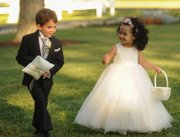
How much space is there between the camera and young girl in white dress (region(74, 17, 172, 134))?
7.42 metres

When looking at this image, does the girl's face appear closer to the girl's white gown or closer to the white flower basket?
the girl's white gown

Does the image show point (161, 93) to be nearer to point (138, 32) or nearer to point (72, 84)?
point (138, 32)

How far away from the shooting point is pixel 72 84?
12484mm

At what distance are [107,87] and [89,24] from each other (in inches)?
903

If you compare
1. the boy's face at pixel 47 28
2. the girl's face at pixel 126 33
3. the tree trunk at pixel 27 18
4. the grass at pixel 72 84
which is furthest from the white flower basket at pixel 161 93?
the tree trunk at pixel 27 18

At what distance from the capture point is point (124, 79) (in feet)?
24.9

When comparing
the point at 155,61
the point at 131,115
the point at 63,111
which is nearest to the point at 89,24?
the point at 155,61

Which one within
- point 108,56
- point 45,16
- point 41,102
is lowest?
point 41,102

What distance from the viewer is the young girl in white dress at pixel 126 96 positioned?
7.42m

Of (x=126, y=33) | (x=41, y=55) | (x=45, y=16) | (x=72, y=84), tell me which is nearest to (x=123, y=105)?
(x=126, y=33)

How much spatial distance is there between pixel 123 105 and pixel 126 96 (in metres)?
0.12

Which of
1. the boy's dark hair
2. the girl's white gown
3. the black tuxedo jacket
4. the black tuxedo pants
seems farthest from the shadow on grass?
the boy's dark hair

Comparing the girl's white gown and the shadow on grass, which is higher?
the girl's white gown

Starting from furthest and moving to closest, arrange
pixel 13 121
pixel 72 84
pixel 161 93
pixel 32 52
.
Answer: pixel 72 84, pixel 13 121, pixel 161 93, pixel 32 52
